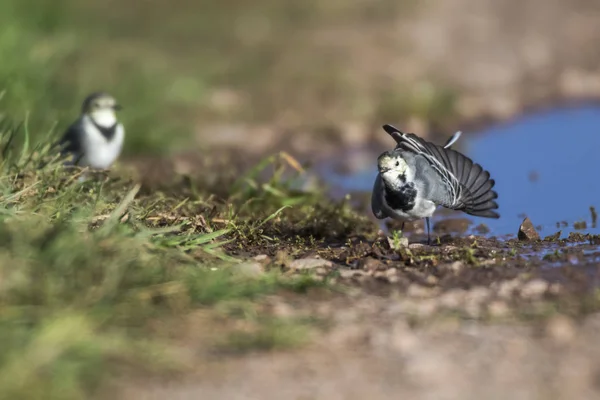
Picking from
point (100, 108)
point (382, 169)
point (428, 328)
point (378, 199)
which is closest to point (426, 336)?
point (428, 328)

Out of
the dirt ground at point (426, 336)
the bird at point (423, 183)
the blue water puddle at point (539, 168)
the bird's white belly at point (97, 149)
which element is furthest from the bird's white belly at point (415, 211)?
the bird's white belly at point (97, 149)

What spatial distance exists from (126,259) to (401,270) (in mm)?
1445

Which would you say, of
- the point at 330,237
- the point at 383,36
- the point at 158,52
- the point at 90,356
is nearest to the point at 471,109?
the point at 383,36

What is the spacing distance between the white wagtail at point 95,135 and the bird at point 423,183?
87.0 inches

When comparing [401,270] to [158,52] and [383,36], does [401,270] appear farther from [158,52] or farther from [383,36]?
[383,36]

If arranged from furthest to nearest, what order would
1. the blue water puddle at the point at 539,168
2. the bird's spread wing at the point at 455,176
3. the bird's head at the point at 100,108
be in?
the bird's head at the point at 100,108
the blue water puddle at the point at 539,168
the bird's spread wing at the point at 455,176

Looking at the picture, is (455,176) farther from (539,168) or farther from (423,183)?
(539,168)

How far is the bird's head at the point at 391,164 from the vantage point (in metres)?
5.54

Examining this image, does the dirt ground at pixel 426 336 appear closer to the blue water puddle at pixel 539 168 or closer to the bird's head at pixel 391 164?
the bird's head at pixel 391 164

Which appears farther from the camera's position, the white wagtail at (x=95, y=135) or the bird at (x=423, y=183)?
the white wagtail at (x=95, y=135)

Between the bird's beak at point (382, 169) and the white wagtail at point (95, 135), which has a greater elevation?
the bird's beak at point (382, 169)

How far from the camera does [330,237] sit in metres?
6.23

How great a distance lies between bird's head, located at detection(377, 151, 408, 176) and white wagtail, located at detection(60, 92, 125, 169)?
93.5 inches

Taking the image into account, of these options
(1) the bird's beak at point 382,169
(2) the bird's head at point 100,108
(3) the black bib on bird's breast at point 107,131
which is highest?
(1) the bird's beak at point 382,169
